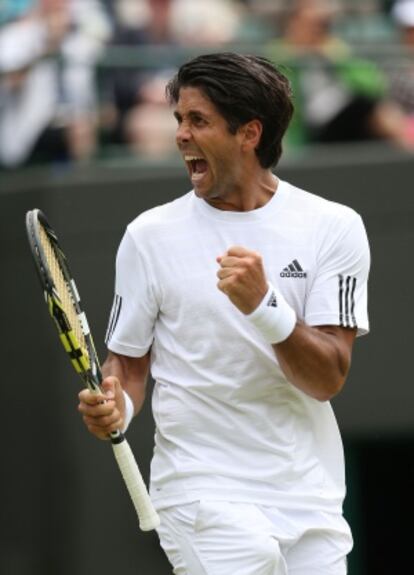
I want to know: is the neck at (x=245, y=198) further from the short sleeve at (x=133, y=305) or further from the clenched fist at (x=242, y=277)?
the clenched fist at (x=242, y=277)

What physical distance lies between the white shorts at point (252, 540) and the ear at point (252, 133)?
3.61ft

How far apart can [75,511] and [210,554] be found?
534 cm

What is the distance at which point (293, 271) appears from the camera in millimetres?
5219

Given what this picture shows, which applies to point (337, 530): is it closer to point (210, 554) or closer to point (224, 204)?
point (210, 554)

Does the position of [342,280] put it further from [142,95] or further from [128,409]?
[142,95]

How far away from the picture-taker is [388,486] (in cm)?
1116

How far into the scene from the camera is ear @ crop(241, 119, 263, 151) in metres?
5.27

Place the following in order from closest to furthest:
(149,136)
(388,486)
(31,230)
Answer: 1. (31,230)
2. (149,136)
3. (388,486)

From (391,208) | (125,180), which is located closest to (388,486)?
(391,208)

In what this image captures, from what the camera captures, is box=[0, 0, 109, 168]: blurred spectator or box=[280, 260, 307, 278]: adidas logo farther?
box=[0, 0, 109, 168]: blurred spectator

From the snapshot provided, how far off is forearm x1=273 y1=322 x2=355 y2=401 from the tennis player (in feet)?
0.04

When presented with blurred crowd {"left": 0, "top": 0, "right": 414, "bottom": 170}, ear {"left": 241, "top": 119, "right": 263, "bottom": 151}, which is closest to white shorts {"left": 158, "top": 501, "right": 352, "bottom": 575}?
ear {"left": 241, "top": 119, "right": 263, "bottom": 151}

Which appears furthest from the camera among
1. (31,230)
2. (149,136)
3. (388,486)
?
(388,486)

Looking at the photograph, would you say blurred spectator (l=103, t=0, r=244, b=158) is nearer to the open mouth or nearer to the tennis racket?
the open mouth
